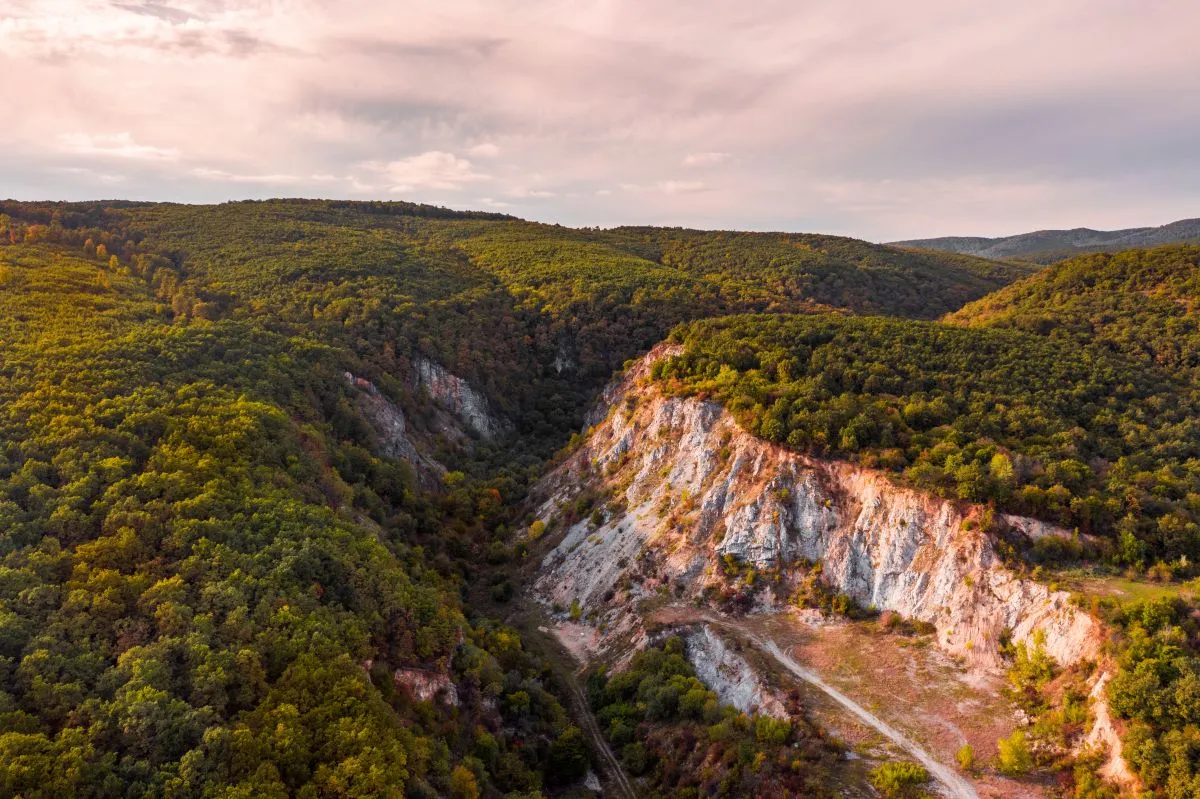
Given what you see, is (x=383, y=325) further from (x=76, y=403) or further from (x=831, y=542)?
(x=831, y=542)

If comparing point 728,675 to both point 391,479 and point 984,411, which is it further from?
point 391,479

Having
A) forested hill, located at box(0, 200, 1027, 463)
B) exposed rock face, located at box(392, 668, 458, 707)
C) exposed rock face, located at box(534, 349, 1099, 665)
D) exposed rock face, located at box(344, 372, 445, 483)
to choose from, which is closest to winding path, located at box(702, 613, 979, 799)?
exposed rock face, located at box(534, 349, 1099, 665)

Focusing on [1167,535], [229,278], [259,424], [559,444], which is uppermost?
[229,278]

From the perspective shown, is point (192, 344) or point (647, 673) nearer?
point (647, 673)

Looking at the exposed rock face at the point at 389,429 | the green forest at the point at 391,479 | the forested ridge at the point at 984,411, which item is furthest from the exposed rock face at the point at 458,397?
the forested ridge at the point at 984,411

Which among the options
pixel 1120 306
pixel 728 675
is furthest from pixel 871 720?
pixel 1120 306

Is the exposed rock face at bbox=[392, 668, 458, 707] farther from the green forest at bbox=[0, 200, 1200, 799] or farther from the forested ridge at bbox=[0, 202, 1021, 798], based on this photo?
the forested ridge at bbox=[0, 202, 1021, 798]

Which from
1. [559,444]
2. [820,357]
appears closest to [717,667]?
[820,357]

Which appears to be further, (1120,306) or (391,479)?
(1120,306)
